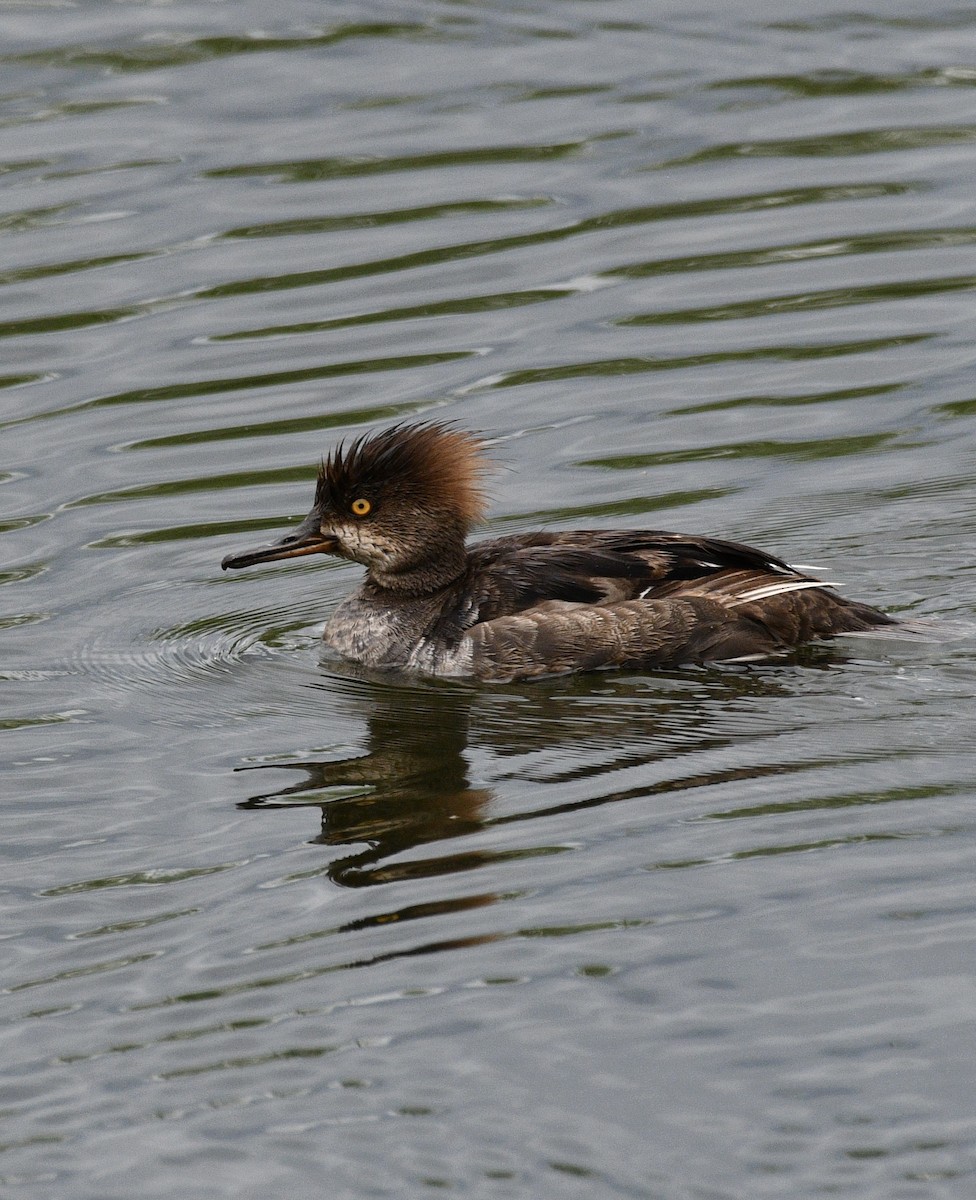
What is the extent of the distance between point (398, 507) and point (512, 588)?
2.39ft

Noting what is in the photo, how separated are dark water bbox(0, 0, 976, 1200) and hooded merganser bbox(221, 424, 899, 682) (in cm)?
21

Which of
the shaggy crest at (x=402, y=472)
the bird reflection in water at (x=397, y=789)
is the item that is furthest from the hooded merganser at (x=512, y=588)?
the bird reflection in water at (x=397, y=789)

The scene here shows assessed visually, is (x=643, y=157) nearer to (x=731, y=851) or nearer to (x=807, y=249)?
(x=807, y=249)

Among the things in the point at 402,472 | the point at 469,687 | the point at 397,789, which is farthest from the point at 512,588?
the point at 397,789

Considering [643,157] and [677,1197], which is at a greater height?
[643,157]

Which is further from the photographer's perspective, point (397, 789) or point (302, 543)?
point (302, 543)

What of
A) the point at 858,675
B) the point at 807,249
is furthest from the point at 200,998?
the point at 807,249

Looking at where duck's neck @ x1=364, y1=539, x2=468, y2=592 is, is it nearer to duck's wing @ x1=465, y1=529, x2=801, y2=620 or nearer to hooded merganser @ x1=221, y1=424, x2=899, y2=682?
hooded merganser @ x1=221, y1=424, x2=899, y2=682

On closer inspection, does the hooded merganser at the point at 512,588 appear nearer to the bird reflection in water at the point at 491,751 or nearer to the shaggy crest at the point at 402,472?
the shaggy crest at the point at 402,472

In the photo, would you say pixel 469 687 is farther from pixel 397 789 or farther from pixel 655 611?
pixel 397 789

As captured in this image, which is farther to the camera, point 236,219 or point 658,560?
point 236,219

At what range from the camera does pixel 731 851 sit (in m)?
7.56

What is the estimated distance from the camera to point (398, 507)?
10328 mm

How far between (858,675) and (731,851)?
210 cm
